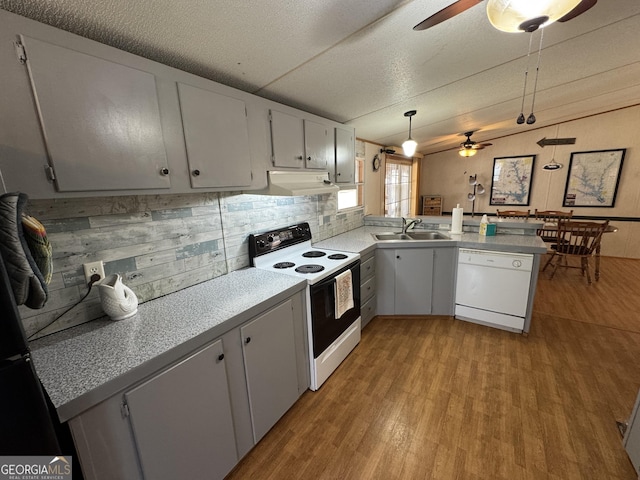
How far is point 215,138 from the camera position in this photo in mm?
1448

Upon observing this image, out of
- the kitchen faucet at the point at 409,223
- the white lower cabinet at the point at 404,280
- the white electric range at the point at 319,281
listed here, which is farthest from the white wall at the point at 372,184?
the white electric range at the point at 319,281

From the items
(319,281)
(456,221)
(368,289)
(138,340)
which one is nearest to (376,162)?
(456,221)

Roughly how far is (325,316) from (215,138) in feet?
4.55

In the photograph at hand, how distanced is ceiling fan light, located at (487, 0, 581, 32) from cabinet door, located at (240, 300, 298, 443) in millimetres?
1621

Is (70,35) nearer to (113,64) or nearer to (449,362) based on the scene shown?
(113,64)

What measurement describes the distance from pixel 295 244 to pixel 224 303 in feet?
3.56

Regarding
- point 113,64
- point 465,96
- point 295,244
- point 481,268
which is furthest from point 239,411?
point 465,96

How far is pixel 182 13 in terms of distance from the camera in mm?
1031

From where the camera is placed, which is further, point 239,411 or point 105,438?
point 239,411

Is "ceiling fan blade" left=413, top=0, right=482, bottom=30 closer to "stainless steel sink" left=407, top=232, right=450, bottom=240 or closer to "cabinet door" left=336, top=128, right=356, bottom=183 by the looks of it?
"cabinet door" left=336, top=128, right=356, bottom=183

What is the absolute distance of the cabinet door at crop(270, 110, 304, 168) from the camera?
71.7 inches

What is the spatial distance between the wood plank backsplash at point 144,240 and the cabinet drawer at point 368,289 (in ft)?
3.56

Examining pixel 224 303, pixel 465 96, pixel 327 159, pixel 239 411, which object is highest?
pixel 465 96

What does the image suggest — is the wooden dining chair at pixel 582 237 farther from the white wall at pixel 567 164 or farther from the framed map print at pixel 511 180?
the framed map print at pixel 511 180
